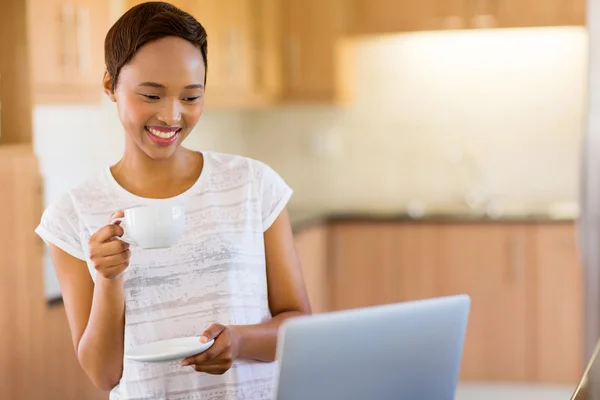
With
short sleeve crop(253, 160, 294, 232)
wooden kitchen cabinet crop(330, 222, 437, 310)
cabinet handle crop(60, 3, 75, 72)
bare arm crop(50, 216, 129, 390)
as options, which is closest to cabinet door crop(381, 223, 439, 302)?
wooden kitchen cabinet crop(330, 222, 437, 310)

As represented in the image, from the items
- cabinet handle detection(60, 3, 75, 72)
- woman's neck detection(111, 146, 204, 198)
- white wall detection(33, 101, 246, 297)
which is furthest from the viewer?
white wall detection(33, 101, 246, 297)

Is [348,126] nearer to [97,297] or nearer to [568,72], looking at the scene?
[568,72]

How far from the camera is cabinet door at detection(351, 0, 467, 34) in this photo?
4785 millimetres

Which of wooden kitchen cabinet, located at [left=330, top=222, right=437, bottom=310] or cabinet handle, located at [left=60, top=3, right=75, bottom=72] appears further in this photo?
wooden kitchen cabinet, located at [left=330, top=222, right=437, bottom=310]

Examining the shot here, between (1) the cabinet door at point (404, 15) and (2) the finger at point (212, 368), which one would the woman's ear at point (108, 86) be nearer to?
(2) the finger at point (212, 368)

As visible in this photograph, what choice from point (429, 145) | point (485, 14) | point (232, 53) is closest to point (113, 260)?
point (232, 53)

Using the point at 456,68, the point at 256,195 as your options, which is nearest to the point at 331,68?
the point at 456,68

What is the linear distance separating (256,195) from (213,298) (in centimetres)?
18

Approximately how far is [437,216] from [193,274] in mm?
3213

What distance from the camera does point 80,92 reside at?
2.84m

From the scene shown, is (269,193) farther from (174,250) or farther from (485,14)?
(485,14)

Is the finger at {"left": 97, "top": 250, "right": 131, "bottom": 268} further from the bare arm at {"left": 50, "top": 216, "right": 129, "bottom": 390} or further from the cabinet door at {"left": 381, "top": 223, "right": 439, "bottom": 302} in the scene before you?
the cabinet door at {"left": 381, "top": 223, "right": 439, "bottom": 302}

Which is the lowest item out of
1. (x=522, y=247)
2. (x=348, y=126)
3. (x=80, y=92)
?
(x=522, y=247)

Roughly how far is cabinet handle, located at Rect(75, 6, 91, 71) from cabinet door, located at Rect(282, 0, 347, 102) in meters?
2.19
